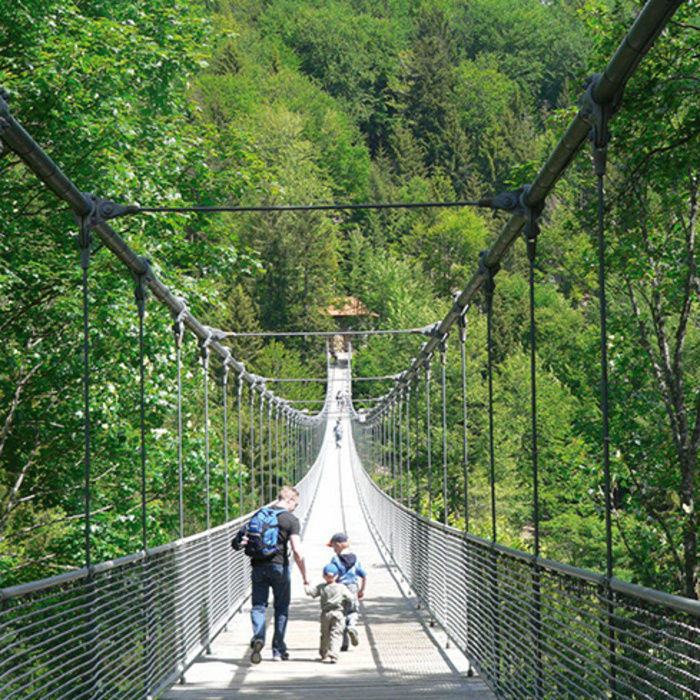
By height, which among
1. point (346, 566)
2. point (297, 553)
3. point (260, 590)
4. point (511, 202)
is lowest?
point (260, 590)

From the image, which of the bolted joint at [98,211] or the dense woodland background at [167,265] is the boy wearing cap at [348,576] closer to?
the dense woodland background at [167,265]

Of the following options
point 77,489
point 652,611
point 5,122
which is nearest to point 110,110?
point 77,489

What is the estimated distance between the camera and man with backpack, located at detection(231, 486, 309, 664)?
25.4 ft

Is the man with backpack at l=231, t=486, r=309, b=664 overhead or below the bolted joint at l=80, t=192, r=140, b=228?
below

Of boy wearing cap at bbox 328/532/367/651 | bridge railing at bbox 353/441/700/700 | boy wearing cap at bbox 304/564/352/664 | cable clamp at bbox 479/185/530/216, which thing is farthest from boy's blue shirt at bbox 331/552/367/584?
cable clamp at bbox 479/185/530/216

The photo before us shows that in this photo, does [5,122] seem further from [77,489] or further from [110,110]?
[77,489]

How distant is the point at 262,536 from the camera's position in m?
7.74

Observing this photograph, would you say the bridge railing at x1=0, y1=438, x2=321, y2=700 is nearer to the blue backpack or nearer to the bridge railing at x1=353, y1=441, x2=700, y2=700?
the blue backpack

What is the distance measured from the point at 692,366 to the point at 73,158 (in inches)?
623

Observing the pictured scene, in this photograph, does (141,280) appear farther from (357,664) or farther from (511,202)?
(357,664)

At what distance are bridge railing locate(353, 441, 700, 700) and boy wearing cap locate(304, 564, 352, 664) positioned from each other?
0.73 metres

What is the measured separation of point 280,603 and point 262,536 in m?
0.49

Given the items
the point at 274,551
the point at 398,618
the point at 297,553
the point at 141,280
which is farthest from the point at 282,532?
the point at 398,618

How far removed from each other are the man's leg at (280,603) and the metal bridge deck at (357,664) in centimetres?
10
